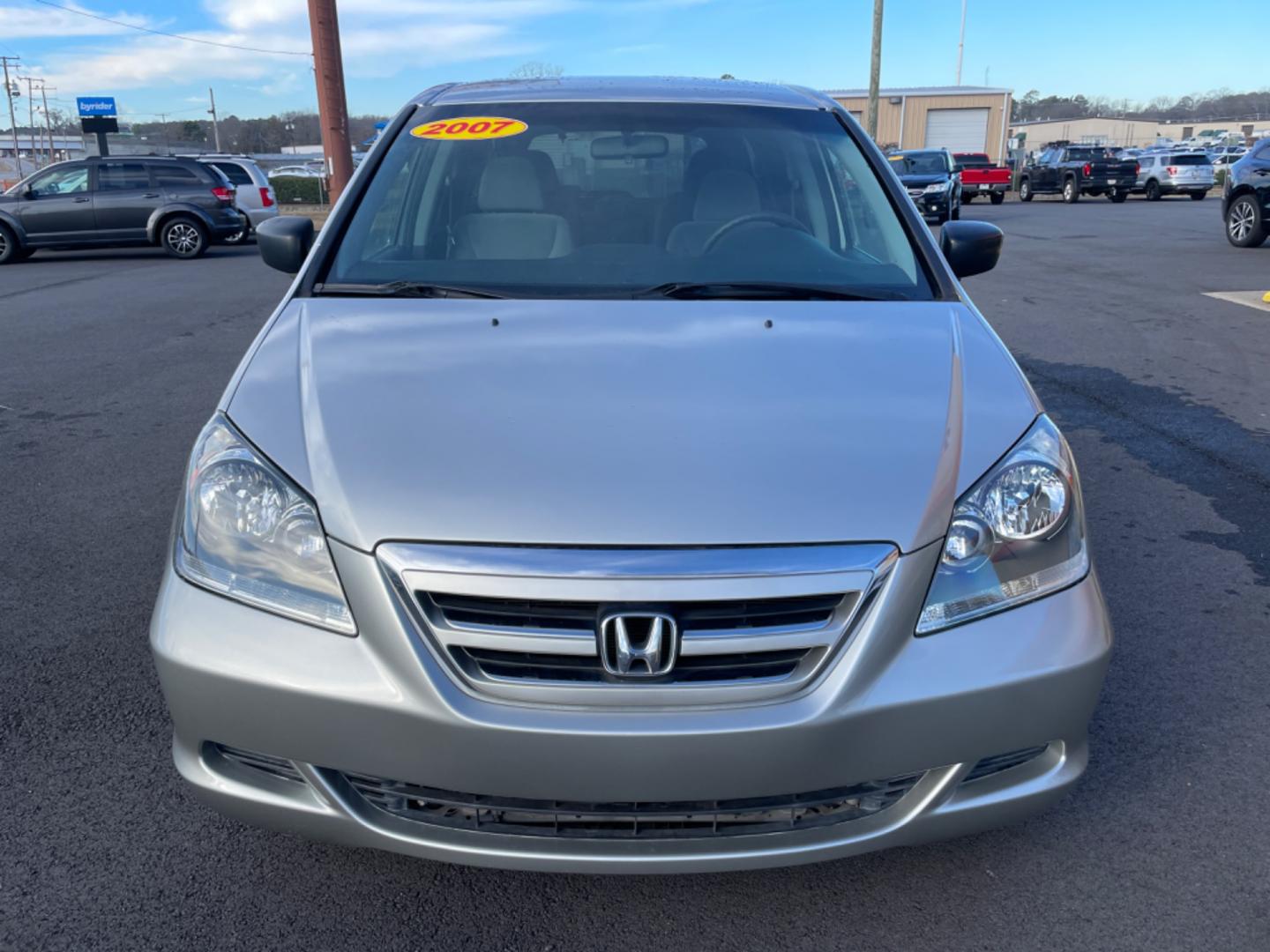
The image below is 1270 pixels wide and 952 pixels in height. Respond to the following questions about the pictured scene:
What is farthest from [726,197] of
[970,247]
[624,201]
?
[970,247]

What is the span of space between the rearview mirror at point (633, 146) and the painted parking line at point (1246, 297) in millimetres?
8231

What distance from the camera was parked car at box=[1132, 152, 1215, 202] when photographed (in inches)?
1216

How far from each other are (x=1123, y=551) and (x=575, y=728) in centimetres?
308

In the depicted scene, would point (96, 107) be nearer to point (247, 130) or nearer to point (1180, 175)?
point (1180, 175)

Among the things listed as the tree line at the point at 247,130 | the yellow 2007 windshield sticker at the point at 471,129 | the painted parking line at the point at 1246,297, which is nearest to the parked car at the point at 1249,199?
the painted parking line at the point at 1246,297

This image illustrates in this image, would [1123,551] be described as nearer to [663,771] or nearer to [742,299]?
[742,299]

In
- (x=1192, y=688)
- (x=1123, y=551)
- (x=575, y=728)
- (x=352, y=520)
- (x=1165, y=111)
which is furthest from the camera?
(x=1165, y=111)

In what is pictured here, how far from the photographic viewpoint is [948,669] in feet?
6.26

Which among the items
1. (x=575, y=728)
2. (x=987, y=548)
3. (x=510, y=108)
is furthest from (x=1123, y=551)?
(x=575, y=728)

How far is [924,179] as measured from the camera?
2311 cm

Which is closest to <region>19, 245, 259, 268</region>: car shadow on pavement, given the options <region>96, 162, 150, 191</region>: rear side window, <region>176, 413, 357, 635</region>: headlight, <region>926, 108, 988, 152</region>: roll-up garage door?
<region>96, 162, 150, 191</region>: rear side window

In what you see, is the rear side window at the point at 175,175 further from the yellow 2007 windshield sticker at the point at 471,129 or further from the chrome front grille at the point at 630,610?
the chrome front grille at the point at 630,610

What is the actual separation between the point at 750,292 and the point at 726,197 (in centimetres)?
60

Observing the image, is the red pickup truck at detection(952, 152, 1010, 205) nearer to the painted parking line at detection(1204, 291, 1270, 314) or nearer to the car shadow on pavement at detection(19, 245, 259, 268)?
the car shadow on pavement at detection(19, 245, 259, 268)
